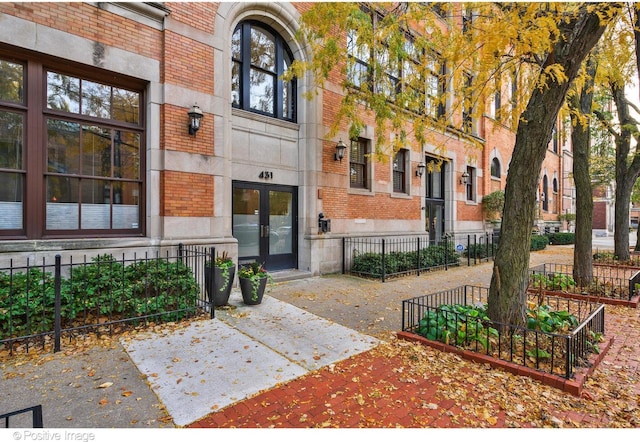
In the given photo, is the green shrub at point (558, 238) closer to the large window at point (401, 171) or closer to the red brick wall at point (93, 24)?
the large window at point (401, 171)

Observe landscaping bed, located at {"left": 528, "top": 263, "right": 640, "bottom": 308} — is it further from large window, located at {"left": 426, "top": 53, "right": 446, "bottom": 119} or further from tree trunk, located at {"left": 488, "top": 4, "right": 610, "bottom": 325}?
large window, located at {"left": 426, "top": 53, "right": 446, "bottom": 119}

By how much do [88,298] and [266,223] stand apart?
4713 millimetres

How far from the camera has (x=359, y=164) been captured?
11.5 m

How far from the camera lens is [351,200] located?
10.9 meters

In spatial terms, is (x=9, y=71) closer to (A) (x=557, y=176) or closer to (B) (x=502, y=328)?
(B) (x=502, y=328)

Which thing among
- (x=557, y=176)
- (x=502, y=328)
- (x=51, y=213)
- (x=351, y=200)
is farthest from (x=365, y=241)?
(x=557, y=176)

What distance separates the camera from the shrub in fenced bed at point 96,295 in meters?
4.52

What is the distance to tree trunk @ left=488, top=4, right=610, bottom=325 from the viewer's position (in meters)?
4.77

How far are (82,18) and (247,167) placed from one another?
13.9 ft

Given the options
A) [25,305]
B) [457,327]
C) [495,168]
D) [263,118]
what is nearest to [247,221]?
[263,118]

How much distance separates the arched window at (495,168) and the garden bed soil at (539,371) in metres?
15.6

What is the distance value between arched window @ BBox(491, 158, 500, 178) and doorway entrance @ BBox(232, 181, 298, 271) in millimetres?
13849

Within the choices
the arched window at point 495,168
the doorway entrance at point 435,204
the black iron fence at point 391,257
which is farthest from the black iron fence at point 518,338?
the arched window at point 495,168

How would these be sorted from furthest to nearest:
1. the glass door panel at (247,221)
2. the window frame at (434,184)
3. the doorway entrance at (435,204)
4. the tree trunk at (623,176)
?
the window frame at (434,184) → the doorway entrance at (435,204) → the tree trunk at (623,176) → the glass door panel at (247,221)
